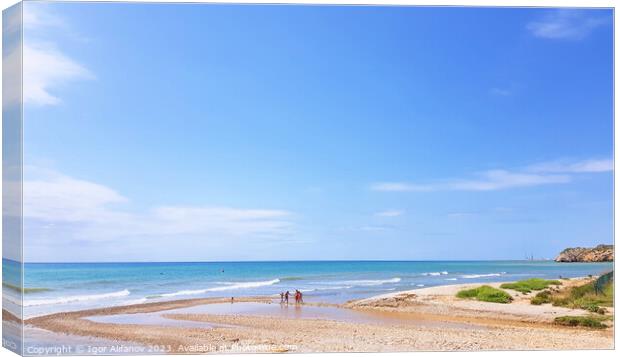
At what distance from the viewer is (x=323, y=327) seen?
35.6 ft

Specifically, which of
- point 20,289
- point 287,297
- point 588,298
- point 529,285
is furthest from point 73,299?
point 529,285

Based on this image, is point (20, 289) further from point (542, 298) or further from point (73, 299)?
point (542, 298)

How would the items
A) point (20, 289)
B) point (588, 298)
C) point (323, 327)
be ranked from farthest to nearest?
point (588, 298), point (323, 327), point (20, 289)

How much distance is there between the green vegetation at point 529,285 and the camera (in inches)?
522

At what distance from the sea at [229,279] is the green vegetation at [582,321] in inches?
31.7

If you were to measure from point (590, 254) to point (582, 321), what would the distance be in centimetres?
108

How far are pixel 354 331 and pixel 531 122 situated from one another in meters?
3.90

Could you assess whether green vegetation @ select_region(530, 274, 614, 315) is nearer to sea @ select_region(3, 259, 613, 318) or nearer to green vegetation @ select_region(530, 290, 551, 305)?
green vegetation @ select_region(530, 290, 551, 305)

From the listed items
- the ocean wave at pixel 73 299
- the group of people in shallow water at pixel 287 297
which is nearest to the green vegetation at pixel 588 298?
the group of people in shallow water at pixel 287 297

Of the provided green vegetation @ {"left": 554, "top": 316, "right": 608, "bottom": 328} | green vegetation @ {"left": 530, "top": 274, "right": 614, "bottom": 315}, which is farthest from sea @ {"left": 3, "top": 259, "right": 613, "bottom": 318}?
green vegetation @ {"left": 554, "top": 316, "right": 608, "bottom": 328}

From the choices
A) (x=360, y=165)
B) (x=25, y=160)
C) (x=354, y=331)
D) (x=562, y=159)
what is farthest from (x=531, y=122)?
(x=25, y=160)

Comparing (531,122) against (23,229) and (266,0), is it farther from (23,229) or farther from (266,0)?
(23,229)

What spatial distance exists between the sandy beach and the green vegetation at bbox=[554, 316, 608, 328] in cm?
11

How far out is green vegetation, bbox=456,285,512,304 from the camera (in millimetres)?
12781
